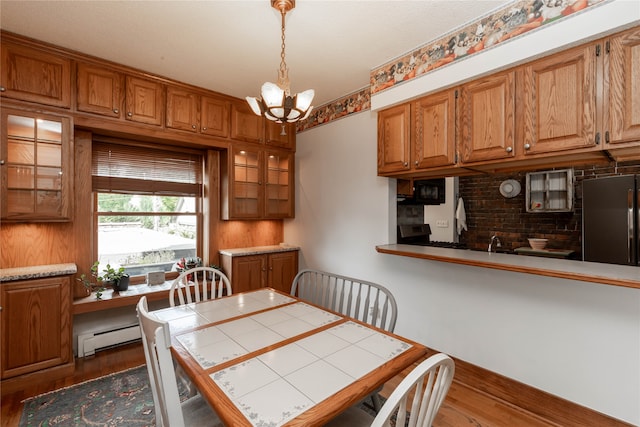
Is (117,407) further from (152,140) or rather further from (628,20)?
(628,20)

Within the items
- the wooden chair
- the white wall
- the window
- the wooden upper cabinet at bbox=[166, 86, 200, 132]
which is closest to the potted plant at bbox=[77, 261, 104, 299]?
the window

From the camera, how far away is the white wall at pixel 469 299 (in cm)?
173

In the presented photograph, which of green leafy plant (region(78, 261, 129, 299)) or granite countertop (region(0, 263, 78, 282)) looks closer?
granite countertop (region(0, 263, 78, 282))

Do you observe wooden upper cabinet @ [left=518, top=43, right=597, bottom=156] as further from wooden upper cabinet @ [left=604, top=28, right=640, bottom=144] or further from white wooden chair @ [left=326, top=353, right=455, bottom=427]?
white wooden chair @ [left=326, top=353, right=455, bottom=427]

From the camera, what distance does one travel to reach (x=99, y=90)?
257cm

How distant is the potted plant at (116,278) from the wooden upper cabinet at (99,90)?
4.93ft

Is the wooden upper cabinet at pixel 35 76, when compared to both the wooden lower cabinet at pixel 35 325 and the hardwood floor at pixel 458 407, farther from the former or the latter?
the hardwood floor at pixel 458 407

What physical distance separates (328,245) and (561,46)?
265 cm

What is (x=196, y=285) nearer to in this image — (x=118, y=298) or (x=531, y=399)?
(x=118, y=298)

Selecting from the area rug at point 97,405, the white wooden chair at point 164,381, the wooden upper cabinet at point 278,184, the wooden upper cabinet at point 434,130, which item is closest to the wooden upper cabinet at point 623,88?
the wooden upper cabinet at point 434,130

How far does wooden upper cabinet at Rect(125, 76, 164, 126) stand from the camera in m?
2.72

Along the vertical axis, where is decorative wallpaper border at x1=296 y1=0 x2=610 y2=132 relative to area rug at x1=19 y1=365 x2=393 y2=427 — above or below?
above

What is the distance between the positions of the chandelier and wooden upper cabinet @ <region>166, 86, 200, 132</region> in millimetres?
1567

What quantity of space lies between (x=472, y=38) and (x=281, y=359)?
2430 millimetres
